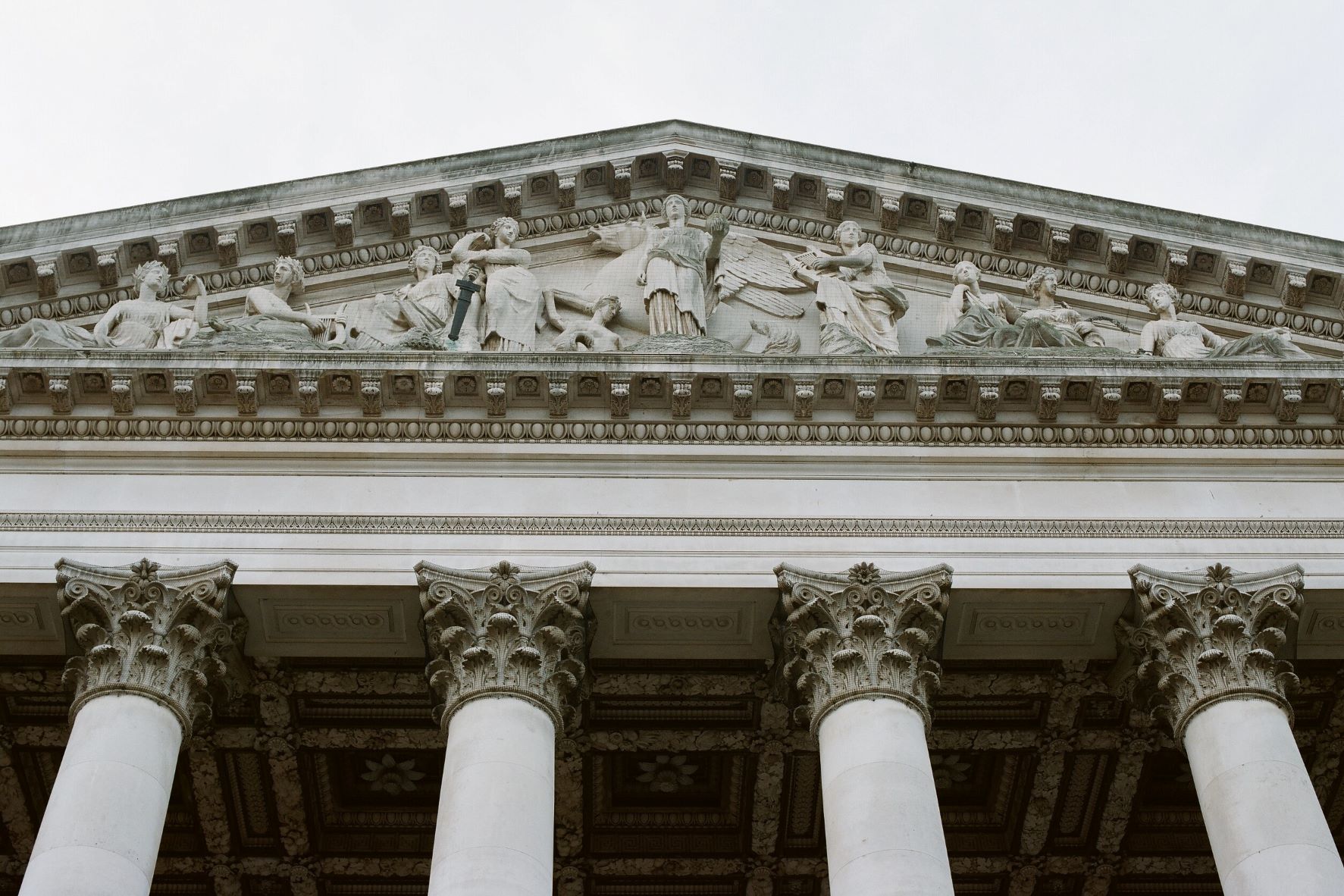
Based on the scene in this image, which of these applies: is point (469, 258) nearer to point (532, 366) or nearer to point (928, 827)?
point (532, 366)

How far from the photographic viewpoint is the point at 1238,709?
16250 millimetres

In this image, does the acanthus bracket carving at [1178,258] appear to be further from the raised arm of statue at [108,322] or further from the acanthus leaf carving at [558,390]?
the raised arm of statue at [108,322]

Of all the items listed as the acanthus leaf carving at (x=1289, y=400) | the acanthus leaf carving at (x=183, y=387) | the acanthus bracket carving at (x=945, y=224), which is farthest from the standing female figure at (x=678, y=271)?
the acanthus leaf carving at (x=1289, y=400)

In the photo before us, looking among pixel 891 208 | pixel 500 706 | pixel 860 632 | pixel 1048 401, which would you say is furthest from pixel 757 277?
pixel 500 706

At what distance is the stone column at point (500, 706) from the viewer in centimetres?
1484

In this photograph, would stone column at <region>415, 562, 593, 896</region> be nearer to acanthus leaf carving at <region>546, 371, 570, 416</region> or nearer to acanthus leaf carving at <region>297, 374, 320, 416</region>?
acanthus leaf carving at <region>546, 371, 570, 416</region>

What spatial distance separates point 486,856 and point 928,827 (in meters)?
3.83

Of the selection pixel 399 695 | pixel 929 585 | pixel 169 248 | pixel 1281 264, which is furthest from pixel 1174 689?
pixel 169 248

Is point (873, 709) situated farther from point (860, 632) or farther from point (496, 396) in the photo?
point (496, 396)

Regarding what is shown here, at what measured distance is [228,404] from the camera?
61.9 ft

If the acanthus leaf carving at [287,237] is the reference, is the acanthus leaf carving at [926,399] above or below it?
below

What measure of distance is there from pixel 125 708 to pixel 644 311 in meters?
7.86

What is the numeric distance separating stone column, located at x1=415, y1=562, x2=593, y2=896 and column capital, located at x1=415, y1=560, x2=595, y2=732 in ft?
0.03

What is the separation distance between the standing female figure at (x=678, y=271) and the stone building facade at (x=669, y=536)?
60 mm
